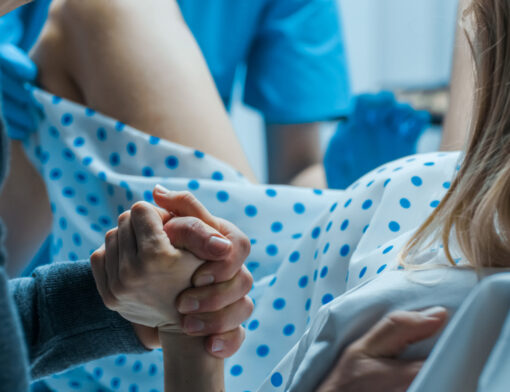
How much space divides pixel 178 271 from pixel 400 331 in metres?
0.14

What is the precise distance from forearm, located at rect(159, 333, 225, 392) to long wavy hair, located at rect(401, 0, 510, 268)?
0.45 feet

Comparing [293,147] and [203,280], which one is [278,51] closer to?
[293,147]

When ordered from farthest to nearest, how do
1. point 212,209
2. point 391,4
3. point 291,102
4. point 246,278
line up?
point 391,4, point 291,102, point 212,209, point 246,278

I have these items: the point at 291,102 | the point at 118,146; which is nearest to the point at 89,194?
the point at 118,146

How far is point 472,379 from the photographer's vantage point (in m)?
0.27

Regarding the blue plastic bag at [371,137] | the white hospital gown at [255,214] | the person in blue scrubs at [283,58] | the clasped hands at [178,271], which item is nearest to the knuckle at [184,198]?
the clasped hands at [178,271]

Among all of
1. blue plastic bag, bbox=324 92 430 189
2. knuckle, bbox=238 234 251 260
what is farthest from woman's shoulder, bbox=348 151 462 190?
blue plastic bag, bbox=324 92 430 189

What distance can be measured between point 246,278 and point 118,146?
0.21 m

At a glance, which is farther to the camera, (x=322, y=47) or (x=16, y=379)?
(x=322, y=47)

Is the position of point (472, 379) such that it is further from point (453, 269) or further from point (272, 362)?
point (272, 362)

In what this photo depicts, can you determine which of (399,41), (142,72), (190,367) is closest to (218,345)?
(190,367)

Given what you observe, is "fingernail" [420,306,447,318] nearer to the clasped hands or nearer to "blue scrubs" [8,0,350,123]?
the clasped hands

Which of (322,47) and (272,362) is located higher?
(322,47)

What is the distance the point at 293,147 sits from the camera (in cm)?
104
